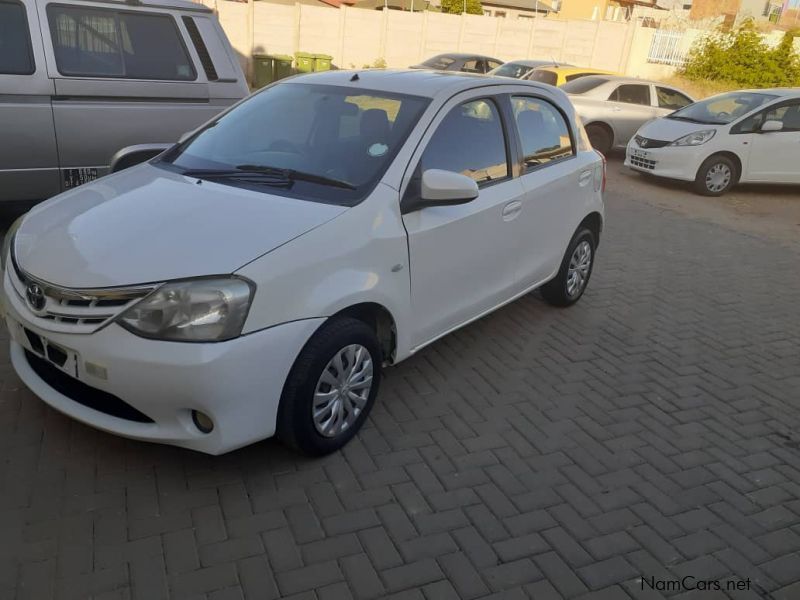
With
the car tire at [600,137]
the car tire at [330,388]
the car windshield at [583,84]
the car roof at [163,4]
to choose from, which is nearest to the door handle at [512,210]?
the car tire at [330,388]

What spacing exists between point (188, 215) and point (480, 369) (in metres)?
2.18

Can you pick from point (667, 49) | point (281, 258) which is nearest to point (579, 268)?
point (281, 258)

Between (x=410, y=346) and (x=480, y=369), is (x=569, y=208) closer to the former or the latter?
(x=480, y=369)

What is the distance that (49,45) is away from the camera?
5391 millimetres

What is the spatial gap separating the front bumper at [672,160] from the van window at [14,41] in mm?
9234

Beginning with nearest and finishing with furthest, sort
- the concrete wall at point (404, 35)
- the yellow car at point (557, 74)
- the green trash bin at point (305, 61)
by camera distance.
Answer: the yellow car at point (557, 74) → the green trash bin at point (305, 61) → the concrete wall at point (404, 35)

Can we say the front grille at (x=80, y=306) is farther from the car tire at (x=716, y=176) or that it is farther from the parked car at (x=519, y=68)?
the parked car at (x=519, y=68)

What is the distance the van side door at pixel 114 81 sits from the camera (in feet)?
17.9

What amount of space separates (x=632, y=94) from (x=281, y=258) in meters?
12.6

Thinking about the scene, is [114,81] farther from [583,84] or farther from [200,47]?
[583,84]

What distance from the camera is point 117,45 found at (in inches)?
225

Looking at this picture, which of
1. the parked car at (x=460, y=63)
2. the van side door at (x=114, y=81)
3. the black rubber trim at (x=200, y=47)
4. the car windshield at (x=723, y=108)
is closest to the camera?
the van side door at (x=114, y=81)

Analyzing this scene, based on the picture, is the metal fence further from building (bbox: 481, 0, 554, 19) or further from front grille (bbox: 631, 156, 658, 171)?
building (bbox: 481, 0, 554, 19)

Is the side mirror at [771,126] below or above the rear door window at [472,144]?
below
